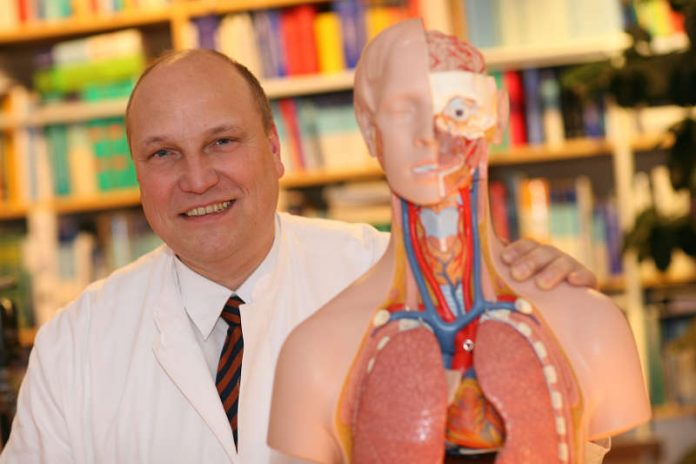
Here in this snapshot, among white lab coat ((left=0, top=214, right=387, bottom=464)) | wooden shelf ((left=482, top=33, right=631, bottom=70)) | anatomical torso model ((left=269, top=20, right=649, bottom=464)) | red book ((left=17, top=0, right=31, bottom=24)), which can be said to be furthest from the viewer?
red book ((left=17, top=0, right=31, bottom=24))

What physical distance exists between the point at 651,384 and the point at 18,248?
80.0 inches

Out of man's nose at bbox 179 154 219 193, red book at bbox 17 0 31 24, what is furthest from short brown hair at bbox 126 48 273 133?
red book at bbox 17 0 31 24

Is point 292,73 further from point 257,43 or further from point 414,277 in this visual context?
point 414,277

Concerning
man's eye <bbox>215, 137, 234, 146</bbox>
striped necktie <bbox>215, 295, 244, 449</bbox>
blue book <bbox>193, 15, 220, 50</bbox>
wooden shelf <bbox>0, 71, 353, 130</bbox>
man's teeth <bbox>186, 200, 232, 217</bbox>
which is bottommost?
striped necktie <bbox>215, 295, 244, 449</bbox>

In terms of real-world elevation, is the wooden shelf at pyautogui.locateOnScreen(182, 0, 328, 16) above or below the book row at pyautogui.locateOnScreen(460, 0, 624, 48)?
above

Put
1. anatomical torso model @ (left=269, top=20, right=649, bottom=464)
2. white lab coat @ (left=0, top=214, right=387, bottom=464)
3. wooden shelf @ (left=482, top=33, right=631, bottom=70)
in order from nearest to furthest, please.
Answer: anatomical torso model @ (left=269, top=20, right=649, bottom=464) < white lab coat @ (left=0, top=214, right=387, bottom=464) < wooden shelf @ (left=482, top=33, right=631, bottom=70)

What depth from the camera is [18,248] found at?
12.0 ft

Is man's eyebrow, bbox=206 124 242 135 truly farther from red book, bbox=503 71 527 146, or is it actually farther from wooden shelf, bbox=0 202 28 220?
wooden shelf, bbox=0 202 28 220

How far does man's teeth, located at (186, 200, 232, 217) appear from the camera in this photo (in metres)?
1.71

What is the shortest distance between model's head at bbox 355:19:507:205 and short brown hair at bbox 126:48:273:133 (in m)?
0.63

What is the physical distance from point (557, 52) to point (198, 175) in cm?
197

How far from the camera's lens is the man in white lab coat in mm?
1605

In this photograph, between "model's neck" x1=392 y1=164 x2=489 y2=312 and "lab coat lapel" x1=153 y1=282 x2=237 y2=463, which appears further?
"lab coat lapel" x1=153 y1=282 x2=237 y2=463

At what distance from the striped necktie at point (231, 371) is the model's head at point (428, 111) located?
0.70 metres
